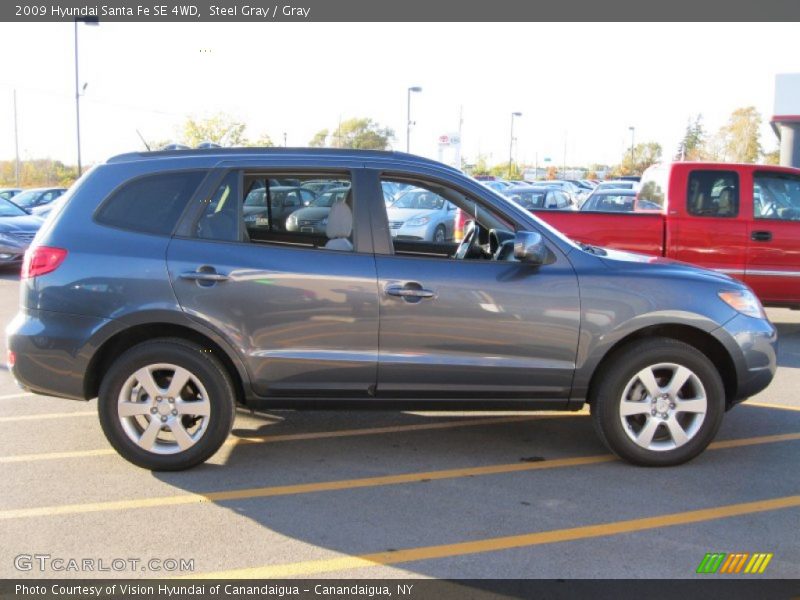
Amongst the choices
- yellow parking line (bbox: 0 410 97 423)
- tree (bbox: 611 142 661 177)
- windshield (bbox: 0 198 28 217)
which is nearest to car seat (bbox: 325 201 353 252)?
yellow parking line (bbox: 0 410 97 423)

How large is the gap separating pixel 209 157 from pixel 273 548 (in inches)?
96.2

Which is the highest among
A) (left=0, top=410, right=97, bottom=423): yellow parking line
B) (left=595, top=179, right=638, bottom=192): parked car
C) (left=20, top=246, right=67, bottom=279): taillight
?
(left=595, top=179, right=638, bottom=192): parked car

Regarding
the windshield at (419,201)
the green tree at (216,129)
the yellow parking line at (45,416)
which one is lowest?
the yellow parking line at (45,416)

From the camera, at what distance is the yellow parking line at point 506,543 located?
3.65 metres

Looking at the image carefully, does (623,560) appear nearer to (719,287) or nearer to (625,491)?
(625,491)

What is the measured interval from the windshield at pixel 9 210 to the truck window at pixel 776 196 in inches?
527

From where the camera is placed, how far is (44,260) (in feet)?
15.5

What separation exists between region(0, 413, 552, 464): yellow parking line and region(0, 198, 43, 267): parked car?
1011cm

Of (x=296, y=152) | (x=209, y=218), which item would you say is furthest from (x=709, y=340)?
(x=209, y=218)

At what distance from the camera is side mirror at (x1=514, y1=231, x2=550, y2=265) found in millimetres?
4703

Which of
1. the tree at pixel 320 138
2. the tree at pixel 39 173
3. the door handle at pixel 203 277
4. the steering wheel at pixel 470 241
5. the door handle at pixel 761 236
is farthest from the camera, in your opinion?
the tree at pixel 320 138

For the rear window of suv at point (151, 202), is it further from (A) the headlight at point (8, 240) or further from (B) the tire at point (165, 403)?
(A) the headlight at point (8, 240)

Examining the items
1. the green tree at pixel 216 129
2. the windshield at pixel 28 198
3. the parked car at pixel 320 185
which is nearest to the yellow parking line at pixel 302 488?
the parked car at pixel 320 185

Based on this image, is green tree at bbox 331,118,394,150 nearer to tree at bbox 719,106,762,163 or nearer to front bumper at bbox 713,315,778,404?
tree at bbox 719,106,762,163
